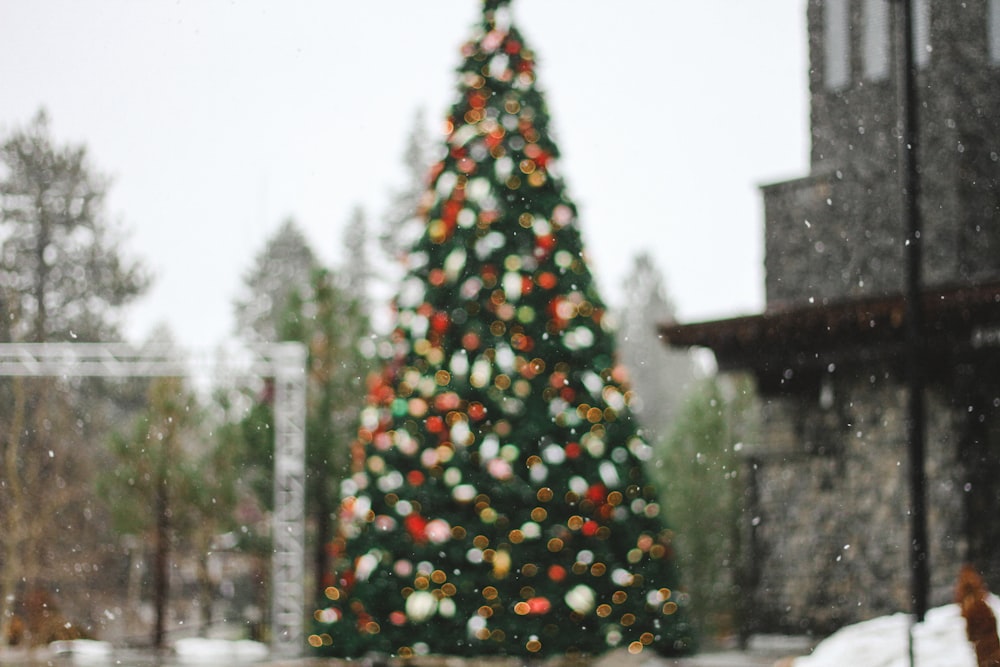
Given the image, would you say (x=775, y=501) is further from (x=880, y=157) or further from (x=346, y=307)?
(x=346, y=307)

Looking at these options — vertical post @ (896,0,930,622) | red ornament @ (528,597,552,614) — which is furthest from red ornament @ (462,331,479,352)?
vertical post @ (896,0,930,622)

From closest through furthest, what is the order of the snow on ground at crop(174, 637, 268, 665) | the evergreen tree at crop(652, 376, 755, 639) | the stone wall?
1. the stone wall
2. the snow on ground at crop(174, 637, 268, 665)
3. the evergreen tree at crop(652, 376, 755, 639)

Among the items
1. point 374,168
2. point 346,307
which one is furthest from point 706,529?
point 374,168

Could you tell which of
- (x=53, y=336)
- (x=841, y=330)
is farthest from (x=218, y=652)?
(x=841, y=330)

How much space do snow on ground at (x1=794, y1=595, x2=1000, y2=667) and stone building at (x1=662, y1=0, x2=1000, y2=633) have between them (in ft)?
17.7

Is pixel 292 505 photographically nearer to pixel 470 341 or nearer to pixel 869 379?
pixel 869 379

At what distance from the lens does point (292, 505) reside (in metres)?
15.1

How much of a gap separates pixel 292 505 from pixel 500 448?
7.95 m

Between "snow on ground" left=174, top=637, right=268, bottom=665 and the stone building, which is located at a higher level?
the stone building

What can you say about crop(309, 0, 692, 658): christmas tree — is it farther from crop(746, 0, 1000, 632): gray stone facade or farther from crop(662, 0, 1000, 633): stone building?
crop(746, 0, 1000, 632): gray stone facade

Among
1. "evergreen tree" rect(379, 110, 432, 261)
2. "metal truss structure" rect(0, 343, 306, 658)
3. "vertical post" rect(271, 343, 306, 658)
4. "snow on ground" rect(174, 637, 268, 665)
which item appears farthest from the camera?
"evergreen tree" rect(379, 110, 432, 261)

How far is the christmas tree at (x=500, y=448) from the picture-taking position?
301 inches

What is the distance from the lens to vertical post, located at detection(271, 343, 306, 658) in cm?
1438

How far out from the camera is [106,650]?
16.8 m
